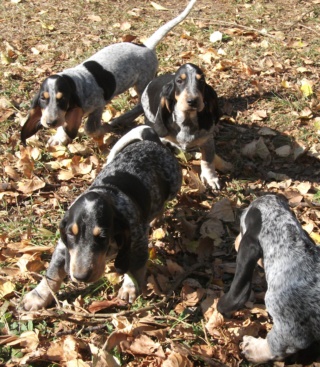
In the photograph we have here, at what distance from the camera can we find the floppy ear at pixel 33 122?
596cm

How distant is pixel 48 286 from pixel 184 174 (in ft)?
7.22

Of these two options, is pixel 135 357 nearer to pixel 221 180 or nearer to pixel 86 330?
pixel 86 330

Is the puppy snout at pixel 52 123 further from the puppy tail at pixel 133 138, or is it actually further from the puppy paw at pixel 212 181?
the puppy paw at pixel 212 181

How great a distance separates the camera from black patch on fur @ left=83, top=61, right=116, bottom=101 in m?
6.71

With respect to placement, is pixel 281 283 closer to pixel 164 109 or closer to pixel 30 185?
pixel 164 109

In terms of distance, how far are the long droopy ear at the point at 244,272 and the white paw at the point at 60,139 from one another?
2.97 metres

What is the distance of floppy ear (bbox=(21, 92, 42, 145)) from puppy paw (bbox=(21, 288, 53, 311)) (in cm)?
217

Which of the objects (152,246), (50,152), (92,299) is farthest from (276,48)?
(92,299)

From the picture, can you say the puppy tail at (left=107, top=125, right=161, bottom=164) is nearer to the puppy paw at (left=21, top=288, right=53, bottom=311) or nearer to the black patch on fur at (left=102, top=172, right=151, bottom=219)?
the black patch on fur at (left=102, top=172, right=151, bottom=219)

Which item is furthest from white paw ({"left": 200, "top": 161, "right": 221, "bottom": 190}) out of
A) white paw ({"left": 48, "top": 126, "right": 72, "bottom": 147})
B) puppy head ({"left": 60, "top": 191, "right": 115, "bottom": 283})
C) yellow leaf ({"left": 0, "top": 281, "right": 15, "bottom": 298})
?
yellow leaf ({"left": 0, "top": 281, "right": 15, "bottom": 298})

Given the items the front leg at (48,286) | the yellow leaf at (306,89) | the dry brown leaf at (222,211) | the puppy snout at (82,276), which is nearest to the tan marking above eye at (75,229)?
the puppy snout at (82,276)

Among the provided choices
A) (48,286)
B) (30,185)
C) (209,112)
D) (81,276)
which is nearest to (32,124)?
(30,185)

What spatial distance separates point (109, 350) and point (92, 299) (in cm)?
63

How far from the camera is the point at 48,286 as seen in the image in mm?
4184
